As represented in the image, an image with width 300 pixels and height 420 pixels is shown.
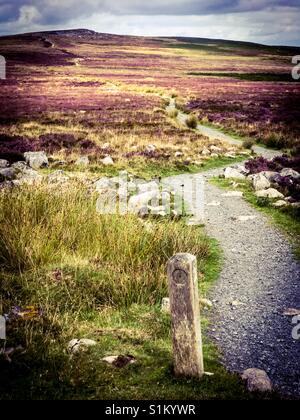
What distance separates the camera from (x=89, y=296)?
5.70 m

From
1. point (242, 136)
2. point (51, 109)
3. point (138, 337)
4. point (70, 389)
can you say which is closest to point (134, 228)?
point (138, 337)

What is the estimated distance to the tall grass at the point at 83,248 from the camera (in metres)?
5.80

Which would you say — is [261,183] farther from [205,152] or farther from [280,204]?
[205,152]

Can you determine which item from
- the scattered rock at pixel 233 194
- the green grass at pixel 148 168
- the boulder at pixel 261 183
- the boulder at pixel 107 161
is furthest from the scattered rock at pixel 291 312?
the boulder at pixel 107 161

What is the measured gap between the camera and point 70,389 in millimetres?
3828

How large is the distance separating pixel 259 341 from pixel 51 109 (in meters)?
30.6

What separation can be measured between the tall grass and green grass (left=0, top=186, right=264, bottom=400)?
0.02 meters

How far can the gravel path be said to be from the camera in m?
4.58

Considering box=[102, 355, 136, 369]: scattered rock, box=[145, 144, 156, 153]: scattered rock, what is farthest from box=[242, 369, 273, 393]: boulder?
box=[145, 144, 156, 153]: scattered rock

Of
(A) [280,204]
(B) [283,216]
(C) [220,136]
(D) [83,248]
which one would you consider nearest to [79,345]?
(D) [83,248]

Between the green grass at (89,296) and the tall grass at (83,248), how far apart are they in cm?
2

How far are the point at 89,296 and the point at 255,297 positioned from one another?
250cm

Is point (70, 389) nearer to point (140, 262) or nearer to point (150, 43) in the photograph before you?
point (140, 262)
